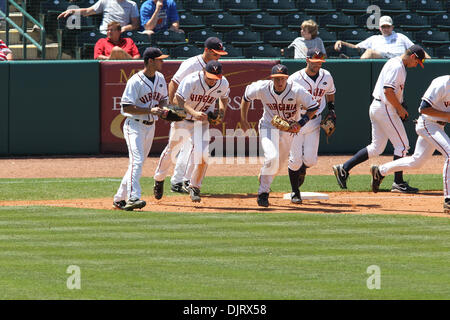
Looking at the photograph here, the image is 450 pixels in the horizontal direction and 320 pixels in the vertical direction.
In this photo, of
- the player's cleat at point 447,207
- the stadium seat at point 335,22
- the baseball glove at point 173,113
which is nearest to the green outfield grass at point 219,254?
the player's cleat at point 447,207

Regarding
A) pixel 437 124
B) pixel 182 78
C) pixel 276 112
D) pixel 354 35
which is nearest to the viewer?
pixel 437 124

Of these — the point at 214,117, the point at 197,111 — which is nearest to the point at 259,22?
the point at 197,111

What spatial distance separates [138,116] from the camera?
419 inches

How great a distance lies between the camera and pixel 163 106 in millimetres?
10867

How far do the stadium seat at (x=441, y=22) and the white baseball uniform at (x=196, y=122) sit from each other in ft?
30.1

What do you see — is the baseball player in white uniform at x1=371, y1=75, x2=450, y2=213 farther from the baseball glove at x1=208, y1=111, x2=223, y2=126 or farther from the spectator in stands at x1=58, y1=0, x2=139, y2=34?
the spectator in stands at x1=58, y1=0, x2=139, y2=34

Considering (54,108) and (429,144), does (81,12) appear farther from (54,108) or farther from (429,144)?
(429,144)

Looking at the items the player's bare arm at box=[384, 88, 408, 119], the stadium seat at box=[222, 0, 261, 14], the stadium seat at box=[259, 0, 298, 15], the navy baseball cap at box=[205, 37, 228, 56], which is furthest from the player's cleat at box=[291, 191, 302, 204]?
the stadium seat at box=[259, 0, 298, 15]

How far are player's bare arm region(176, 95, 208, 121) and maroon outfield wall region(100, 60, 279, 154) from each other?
15.3 feet

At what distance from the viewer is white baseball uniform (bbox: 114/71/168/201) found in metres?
10.5

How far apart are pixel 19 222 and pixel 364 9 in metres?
11.2

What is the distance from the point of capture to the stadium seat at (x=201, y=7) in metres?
18.3

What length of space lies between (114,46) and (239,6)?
3466 millimetres

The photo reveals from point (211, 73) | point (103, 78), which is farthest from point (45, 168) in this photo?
point (211, 73)
